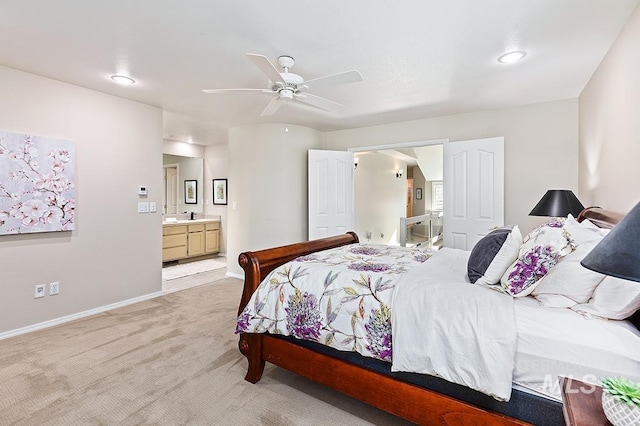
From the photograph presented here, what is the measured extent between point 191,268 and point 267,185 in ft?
7.83

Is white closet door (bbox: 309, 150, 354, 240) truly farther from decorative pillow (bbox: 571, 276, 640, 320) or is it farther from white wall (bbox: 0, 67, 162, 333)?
decorative pillow (bbox: 571, 276, 640, 320)

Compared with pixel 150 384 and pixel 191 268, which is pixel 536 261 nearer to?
pixel 150 384

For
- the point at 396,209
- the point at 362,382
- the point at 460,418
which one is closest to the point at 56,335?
the point at 362,382

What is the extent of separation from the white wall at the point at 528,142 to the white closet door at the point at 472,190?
0.21m

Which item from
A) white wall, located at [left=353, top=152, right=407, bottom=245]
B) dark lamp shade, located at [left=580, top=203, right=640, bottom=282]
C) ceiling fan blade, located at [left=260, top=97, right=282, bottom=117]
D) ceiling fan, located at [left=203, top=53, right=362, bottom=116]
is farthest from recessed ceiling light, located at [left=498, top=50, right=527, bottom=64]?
white wall, located at [left=353, top=152, right=407, bottom=245]

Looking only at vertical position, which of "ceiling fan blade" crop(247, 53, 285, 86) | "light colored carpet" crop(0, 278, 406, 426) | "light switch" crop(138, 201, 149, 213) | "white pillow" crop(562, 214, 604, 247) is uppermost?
"ceiling fan blade" crop(247, 53, 285, 86)

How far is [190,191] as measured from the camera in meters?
6.86

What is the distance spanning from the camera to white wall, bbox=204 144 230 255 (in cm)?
664

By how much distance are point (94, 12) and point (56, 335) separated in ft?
9.29

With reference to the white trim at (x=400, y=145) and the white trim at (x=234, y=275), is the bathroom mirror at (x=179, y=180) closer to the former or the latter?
the white trim at (x=234, y=275)

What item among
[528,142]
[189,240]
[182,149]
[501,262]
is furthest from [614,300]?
[182,149]

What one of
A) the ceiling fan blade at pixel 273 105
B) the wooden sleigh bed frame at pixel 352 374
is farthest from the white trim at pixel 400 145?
the ceiling fan blade at pixel 273 105

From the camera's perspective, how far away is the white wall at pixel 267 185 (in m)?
4.78

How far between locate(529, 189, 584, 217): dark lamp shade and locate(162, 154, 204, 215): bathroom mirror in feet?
20.6
